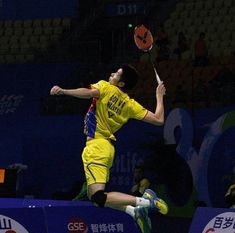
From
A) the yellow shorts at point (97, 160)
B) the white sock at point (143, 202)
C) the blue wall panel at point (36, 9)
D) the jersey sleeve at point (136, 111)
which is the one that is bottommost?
the white sock at point (143, 202)

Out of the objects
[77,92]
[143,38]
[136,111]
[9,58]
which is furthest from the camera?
[9,58]

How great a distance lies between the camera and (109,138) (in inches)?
393

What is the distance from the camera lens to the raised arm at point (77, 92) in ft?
29.4

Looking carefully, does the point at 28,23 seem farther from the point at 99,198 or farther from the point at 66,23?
the point at 99,198

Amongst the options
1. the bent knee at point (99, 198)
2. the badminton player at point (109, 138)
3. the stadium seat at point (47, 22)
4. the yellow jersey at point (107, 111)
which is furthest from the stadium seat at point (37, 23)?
the bent knee at point (99, 198)

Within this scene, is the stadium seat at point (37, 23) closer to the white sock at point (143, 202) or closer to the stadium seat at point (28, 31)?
the stadium seat at point (28, 31)

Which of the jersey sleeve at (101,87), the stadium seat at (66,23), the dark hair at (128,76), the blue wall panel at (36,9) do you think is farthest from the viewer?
the blue wall panel at (36,9)

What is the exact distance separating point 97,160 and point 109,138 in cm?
37

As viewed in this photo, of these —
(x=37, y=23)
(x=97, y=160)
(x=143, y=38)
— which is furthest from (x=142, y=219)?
(x=37, y=23)

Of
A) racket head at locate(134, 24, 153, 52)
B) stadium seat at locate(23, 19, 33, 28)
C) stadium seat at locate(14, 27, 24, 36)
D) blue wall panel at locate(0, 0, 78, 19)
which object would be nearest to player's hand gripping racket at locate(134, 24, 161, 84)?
racket head at locate(134, 24, 153, 52)

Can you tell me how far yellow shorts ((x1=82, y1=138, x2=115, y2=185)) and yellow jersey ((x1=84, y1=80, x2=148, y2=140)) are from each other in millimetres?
121

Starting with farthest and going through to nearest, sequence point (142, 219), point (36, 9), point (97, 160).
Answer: point (36, 9), point (97, 160), point (142, 219)

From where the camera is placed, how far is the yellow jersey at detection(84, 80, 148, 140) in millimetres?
9867

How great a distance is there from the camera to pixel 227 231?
356 inches
